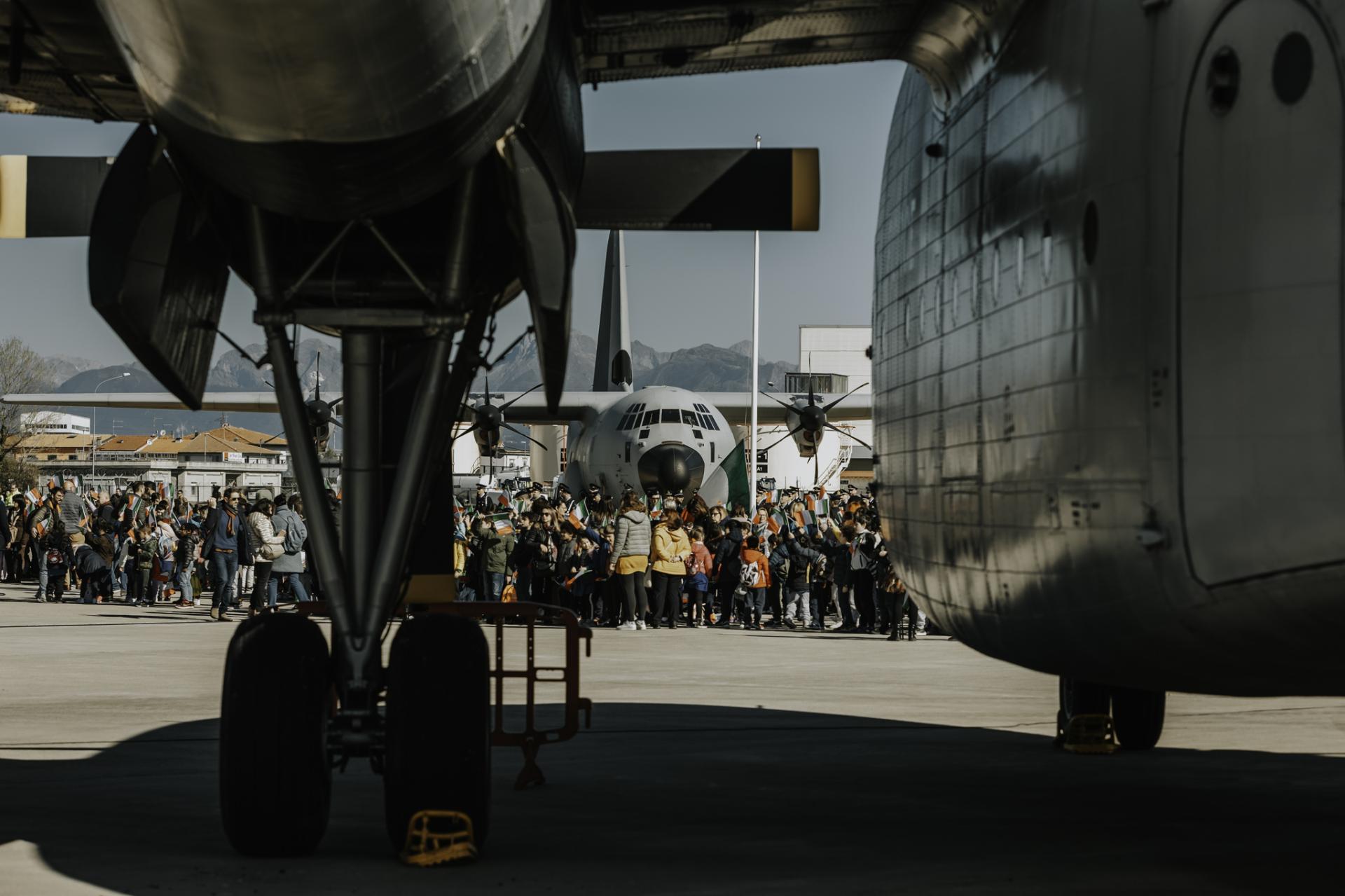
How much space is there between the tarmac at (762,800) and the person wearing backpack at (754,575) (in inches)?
323

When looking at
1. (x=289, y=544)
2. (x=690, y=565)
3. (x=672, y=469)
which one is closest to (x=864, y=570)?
(x=690, y=565)

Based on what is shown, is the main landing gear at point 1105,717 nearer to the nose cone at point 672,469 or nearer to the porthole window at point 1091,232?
the porthole window at point 1091,232

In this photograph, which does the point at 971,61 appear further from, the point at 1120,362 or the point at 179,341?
the point at 179,341

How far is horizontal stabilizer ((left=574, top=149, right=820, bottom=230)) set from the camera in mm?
7633

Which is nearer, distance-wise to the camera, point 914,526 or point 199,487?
point 914,526

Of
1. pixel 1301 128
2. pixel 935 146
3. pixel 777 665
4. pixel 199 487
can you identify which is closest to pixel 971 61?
pixel 935 146

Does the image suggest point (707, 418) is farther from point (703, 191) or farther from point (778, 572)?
point (703, 191)

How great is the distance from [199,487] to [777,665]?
116m

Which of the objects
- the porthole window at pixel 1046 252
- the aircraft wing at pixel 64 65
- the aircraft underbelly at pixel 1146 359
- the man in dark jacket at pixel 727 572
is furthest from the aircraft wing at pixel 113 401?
the porthole window at pixel 1046 252

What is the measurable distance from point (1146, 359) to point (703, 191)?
3.20 metres

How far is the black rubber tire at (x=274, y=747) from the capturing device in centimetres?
625

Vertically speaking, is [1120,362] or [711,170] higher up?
[711,170]

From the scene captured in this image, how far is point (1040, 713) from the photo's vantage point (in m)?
12.7

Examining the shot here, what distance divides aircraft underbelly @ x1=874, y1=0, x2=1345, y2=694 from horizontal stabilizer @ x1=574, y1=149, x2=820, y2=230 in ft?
2.67
